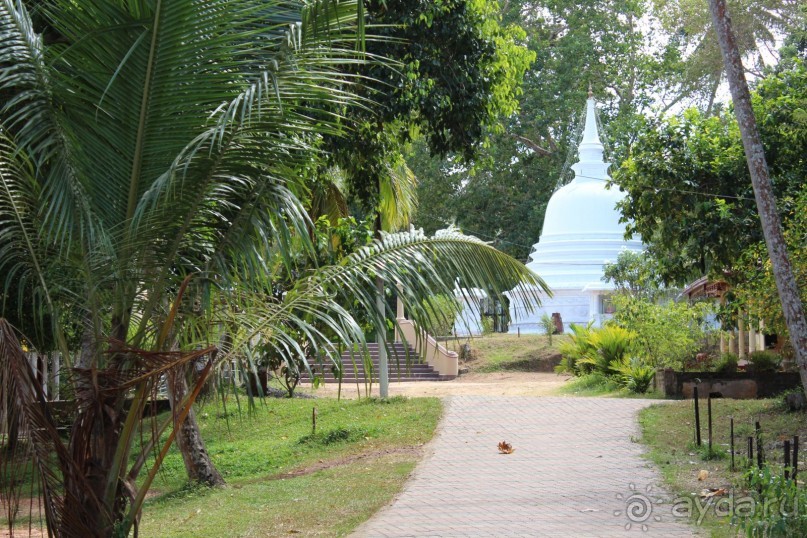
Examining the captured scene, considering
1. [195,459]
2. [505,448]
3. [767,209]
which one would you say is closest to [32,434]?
[195,459]

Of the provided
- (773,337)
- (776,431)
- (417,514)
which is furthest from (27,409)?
(773,337)

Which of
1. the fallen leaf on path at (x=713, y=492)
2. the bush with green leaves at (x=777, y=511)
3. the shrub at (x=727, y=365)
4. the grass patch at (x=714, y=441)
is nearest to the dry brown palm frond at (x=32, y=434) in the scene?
the bush with green leaves at (x=777, y=511)

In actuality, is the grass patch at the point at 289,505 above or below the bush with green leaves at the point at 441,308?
below

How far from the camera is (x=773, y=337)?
2095cm

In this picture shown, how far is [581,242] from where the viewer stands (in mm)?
33281

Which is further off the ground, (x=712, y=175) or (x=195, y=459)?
(x=712, y=175)

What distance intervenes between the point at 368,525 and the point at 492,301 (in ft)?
8.27

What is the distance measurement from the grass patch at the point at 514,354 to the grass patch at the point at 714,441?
37.3 feet

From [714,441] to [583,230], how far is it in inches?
854

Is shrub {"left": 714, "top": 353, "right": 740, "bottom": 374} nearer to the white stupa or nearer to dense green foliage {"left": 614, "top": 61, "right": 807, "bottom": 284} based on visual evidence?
dense green foliage {"left": 614, "top": 61, "right": 807, "bottom": 284}

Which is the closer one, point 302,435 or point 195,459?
point 195,459

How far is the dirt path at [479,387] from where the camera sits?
20.5 metres

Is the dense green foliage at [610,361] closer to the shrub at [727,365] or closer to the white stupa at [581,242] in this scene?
the shrub at [727,365]

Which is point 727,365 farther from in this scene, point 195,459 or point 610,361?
point 195,459
